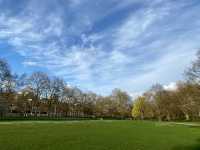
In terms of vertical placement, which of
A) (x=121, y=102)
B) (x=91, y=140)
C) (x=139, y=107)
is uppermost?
(x=121, y=102)

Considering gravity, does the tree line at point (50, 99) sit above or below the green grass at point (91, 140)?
above

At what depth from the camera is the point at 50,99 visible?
10456 centimetres

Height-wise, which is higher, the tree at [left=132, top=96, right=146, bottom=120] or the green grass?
the tree at [left=132, top=96, right=146, bottom=120]

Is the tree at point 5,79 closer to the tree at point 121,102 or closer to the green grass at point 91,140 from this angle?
the green grass at point 91,140

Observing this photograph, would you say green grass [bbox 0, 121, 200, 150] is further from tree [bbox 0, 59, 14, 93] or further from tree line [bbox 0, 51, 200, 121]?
tree [bbox 0, 59, 14, 93]

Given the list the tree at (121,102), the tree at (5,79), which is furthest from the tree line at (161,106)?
the tree at (5,79)

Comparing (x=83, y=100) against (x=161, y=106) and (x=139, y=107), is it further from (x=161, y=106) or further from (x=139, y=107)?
(x=161, y=106)

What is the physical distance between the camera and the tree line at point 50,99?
83.6 meters

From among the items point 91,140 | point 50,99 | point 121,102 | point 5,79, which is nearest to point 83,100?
point 121,102

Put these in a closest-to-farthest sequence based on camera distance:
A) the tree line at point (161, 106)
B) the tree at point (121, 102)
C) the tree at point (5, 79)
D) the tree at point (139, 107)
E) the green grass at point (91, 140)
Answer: the green grass at point (91, 140) < the tree at point (5, 79) < the tree line at point (161, 106) < the tree at point (139, 107) < the tree at point (121, 102)

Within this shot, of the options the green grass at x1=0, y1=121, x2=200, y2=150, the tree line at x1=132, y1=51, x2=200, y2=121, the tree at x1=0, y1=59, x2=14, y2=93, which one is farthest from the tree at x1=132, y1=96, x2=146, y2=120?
the green grass at x1=0, y1=121, x2=200, y2=150

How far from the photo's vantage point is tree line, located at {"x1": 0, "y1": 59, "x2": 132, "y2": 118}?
83.6 m

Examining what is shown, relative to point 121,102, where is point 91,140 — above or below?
below

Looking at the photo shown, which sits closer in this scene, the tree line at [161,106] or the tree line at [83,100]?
the tree line at [83,100]
